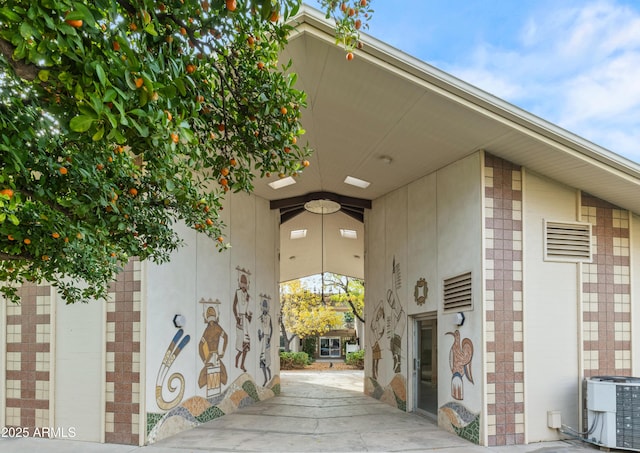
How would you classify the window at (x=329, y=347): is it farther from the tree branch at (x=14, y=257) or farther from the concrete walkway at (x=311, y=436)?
the tree branch at (x=14, y=257)

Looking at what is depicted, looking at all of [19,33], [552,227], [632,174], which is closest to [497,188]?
[552,227]

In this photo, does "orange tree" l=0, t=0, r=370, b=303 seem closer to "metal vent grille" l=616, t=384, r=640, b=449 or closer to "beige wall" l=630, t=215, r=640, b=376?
"metal vent grille" l=616, t=384, r=640, b=449

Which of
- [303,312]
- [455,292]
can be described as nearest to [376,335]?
[455,292]

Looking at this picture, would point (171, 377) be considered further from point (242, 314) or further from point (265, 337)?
point (265, 337)

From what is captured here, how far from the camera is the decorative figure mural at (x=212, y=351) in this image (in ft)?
25.7

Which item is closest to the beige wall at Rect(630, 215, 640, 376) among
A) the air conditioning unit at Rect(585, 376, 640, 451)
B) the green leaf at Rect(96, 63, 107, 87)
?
the air conditioning unit at Rect(585, 376, 640, 451)

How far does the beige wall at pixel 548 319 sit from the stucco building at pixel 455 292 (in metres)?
0.02

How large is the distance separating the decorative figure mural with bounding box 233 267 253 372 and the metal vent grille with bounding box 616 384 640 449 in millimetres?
6096

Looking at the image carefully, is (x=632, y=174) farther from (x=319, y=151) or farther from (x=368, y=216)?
(x=368, y=216)

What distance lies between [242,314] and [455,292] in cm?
427

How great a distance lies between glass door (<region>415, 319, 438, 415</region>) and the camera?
785cm

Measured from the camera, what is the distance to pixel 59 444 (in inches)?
249

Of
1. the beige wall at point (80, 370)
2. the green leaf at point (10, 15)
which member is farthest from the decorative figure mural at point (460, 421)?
the green leaf at point (10, 15)

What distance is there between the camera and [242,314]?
9438 millimetres
